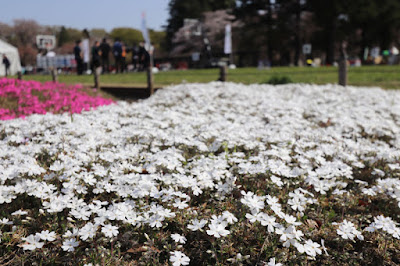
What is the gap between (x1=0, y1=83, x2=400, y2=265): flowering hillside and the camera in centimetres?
243

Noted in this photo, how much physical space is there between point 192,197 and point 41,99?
7.52 meters

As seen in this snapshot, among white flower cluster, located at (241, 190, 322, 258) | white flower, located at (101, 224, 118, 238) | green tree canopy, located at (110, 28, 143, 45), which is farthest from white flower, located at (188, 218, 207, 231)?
green tree canopy, located at (110, 28, 143, 45)

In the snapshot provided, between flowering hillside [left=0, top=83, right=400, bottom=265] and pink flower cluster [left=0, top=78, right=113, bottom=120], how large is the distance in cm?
249

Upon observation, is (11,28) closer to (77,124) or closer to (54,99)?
(54,99)

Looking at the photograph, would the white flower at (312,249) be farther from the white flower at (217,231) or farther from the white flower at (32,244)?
the white flower at (32,244)

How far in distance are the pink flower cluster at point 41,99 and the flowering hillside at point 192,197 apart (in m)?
2.49

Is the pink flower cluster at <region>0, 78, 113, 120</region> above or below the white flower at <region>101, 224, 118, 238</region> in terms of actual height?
above

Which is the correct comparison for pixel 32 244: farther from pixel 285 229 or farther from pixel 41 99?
pixel 41 99

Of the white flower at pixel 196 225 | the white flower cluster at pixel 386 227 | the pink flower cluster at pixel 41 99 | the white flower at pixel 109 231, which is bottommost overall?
the white flower cluster at pixel 386 227

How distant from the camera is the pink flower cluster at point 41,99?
7.80m

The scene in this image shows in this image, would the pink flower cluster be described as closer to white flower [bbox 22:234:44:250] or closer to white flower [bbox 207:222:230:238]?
white flower [bbox 22:234:44:250]

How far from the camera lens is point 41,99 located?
9156 millimetres

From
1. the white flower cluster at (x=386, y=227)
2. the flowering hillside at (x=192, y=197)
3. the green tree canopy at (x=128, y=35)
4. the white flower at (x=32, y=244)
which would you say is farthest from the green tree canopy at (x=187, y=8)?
the white flower at (x=32, y=244)

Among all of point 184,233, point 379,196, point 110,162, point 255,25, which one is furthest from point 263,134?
point 255,25
